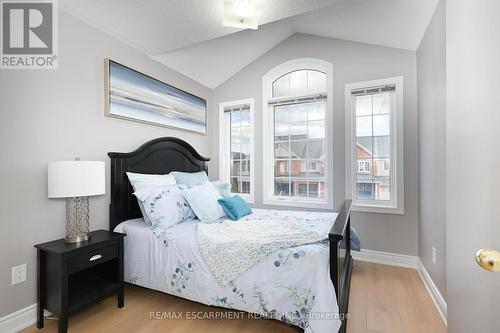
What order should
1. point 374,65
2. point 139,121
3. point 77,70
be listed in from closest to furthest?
point 77,70, point 139,121, point 374,65

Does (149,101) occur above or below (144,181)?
above

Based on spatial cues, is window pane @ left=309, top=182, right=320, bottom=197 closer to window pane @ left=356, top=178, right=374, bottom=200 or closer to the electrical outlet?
window pane @ left=356, top=178, right=374, bottom=200

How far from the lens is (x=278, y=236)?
6.02ft

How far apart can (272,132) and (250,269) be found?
2413 mm

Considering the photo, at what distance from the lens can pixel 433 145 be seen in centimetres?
215

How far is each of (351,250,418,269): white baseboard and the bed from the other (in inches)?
36.9

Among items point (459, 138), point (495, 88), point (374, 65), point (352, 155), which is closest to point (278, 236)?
point (459, 138)

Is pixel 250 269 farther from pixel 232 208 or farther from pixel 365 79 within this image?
pixel 365 79

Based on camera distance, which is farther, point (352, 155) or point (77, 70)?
point (352, 155)

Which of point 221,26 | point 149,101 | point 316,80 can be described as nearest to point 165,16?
point 221,26

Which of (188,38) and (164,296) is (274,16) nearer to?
(188,38)

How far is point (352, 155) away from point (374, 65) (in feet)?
3.74

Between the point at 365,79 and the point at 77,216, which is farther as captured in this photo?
the point at 365,79

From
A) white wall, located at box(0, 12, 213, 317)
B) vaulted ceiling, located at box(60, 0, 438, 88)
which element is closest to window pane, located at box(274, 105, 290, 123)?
vaulted ceiling, located at box(60, 0, 438, 88)
